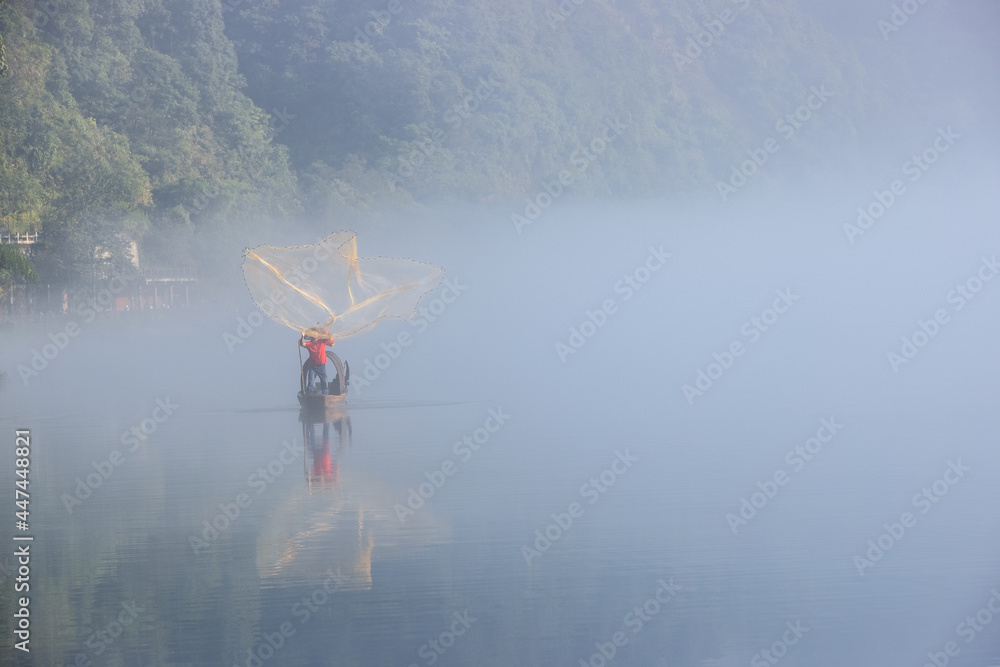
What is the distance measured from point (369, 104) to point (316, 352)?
249ft

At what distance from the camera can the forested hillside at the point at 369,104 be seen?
65188 millimetres

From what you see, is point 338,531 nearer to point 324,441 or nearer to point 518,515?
point 518,515

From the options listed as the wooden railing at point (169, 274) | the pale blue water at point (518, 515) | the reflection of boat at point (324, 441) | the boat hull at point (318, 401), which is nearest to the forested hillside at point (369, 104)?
the wooden railing at point (169, 274)

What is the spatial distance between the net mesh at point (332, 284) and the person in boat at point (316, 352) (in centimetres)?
36

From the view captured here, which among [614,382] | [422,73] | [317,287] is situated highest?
[422,73]

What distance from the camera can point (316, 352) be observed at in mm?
25906

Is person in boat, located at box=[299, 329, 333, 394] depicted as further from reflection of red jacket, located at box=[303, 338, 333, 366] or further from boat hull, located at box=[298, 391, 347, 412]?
boat hull, located at box=[298, 391, 347, 412]

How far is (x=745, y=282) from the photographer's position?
79.3m

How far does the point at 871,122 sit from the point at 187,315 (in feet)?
310

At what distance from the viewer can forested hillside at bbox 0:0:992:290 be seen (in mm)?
65188

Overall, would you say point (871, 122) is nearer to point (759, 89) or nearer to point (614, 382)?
point (759, 89)

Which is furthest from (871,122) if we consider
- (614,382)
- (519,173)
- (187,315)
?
(614,382)

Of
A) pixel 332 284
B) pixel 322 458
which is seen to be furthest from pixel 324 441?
pixel 332 284

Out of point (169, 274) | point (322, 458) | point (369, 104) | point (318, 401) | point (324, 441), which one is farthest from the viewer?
point (369, 104)
